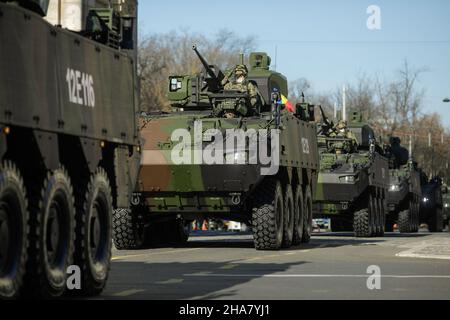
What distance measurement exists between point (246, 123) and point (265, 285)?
9621 millimetres

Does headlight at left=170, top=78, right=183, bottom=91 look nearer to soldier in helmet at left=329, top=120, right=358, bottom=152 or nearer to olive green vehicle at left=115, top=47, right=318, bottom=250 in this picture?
olive green vehicle at left=115, top=47, right=318, bottom=250

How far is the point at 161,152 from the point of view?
24.3 m

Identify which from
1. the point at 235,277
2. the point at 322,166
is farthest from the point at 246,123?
the point at 322,166

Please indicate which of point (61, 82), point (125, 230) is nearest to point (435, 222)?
point (125, 230)

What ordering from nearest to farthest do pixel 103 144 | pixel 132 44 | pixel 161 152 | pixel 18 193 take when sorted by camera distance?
1. pixel 18 193
2. pixel 103 144
3. pixel 132 44
4. pixel 161 152

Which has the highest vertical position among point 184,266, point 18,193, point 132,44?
point 132,44

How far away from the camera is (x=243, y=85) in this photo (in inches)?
1049

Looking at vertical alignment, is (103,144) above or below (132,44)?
below

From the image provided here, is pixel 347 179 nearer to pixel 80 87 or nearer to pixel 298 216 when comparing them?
pixel 298 216

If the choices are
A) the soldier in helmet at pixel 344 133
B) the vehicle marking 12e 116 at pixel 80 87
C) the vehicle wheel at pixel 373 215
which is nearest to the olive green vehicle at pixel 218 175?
the vehicle wheel at pixel 373 215

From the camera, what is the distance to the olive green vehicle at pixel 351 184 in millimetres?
33906

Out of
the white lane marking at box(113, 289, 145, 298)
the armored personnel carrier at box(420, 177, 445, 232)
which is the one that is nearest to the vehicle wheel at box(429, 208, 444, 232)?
the armored personnel carrier at box(420, 177, 445, 232)
